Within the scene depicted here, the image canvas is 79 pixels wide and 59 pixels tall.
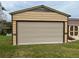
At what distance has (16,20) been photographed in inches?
880

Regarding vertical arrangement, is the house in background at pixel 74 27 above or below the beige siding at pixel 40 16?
below

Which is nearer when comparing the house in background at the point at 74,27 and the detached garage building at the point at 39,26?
the detached garage building at the point at 39,26

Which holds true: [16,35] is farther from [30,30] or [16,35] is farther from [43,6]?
[43,6]

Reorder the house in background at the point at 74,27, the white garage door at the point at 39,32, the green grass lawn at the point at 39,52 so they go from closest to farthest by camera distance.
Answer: the green grass lawn at the point at 39,52, the white garage door at the point at 39,32, the house in background at the point at 74,27

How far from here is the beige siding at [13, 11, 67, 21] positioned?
22547mm

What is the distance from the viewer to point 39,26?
23047mm

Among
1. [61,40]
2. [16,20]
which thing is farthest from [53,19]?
[16,20]

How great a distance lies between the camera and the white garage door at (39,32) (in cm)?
2252

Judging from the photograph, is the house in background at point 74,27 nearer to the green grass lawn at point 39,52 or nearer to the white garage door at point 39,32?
the white garage door at point 39,32

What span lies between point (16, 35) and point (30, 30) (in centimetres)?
156

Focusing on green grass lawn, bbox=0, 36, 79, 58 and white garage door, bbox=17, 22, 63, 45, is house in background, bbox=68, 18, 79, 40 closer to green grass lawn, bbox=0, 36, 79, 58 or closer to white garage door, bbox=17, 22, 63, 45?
white garage door, bbox=17, 22, 63, 45

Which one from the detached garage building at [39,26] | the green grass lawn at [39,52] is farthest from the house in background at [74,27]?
the green grass lawn at [39,52]

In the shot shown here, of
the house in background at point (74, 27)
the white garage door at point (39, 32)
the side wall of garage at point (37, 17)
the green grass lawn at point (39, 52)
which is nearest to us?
the green grass lawn at point (39, 52)

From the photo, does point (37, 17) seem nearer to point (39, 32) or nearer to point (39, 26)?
point (39, 26)
